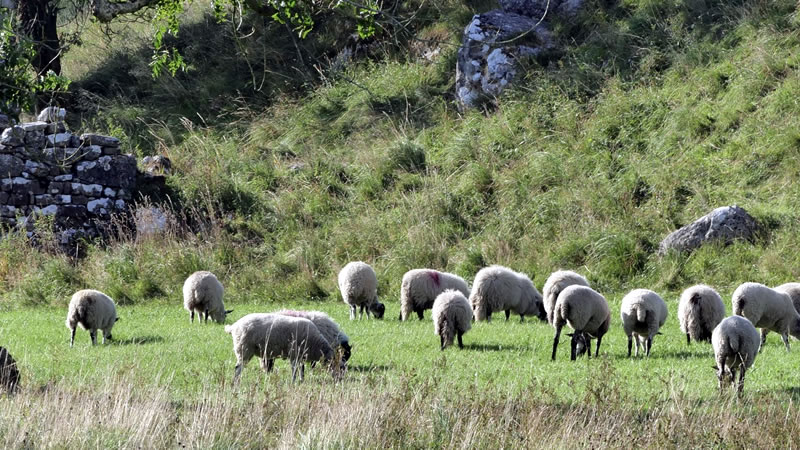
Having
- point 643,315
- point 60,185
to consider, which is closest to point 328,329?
point 643,315

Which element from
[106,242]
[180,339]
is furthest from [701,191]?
[106,242]

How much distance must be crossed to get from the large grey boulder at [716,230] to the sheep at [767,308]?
509 cm

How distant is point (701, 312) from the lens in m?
13.0

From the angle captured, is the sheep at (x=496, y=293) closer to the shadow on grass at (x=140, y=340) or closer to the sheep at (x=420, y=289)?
the sheep at (x=420, y=289)

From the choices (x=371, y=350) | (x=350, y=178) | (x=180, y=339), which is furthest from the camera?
(x=350, y=178)

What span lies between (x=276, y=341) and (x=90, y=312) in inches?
162

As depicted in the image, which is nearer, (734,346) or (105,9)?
(734,346)

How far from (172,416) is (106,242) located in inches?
574

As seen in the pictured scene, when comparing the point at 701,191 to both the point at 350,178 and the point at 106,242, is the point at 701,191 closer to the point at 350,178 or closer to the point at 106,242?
the point at 350,178

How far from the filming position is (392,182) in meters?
23.5

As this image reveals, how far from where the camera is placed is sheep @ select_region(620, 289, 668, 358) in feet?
40.4

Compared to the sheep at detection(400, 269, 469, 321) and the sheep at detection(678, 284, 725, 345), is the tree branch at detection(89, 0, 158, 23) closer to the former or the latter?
the sheep at detection(400, 269, 469, 321)

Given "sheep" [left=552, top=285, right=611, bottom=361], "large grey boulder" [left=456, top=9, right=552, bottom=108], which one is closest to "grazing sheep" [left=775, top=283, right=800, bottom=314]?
"sheep" [left=552, top=285, right=611, bottom=361]

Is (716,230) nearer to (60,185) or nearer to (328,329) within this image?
(328,329)
